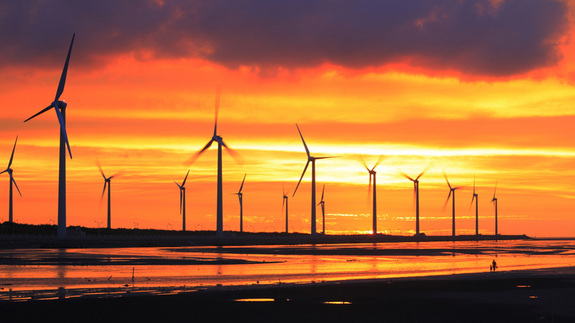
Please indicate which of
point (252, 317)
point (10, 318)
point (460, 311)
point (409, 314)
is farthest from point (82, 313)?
point (460, 311)

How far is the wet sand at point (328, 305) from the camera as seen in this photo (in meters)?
32.7

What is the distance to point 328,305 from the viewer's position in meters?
37.6

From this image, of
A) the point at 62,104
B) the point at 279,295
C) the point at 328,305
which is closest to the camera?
the point at 328,305

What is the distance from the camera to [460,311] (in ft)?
117

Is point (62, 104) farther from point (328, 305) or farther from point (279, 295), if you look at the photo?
point (328, 305)

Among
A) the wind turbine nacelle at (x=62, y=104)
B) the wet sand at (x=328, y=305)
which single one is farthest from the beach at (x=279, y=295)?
the wind turbine nacelle at (x=62, y=104)

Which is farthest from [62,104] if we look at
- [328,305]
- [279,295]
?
[328,305]

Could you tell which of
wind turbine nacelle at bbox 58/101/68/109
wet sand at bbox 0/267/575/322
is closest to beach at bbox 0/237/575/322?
wet sand at bbox 0/267/575/322

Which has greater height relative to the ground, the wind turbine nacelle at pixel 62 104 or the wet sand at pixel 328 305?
the wind turbine nacelle at pixel 62 104

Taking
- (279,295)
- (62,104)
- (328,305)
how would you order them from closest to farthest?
(328,305), (279,295), (62,104)

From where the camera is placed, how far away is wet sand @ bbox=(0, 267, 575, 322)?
3269 centimetres

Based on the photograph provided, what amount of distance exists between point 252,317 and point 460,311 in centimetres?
1019

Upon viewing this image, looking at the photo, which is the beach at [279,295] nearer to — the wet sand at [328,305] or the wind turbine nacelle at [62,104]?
the wet sand at [328,305]

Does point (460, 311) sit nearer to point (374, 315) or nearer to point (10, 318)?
point (374, 315)
